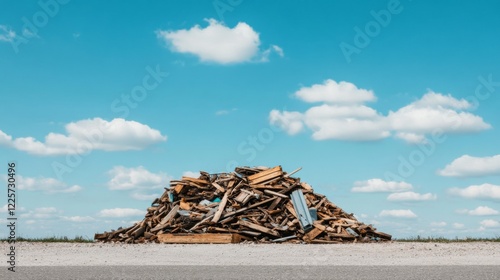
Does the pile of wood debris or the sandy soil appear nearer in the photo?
the sandy soil

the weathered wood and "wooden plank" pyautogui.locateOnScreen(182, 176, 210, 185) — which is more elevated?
"wooden plank" pyautogui.locateOnScreen(182, 176, 210, 185)

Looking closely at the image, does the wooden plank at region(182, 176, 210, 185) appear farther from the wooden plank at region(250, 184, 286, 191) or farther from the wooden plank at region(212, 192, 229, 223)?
the wooden plank at region(250, 184, 286, 191)

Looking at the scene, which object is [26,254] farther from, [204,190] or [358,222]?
[358,222]

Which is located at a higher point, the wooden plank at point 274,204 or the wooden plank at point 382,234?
the wooden plank at point 274,204

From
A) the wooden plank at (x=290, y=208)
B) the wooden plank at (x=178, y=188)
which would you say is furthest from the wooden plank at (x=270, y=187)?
the wooden plank at (x=178, y=188)

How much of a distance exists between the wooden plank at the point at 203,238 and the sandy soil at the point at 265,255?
0.96 metres

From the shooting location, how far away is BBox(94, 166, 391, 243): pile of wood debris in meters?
18.1

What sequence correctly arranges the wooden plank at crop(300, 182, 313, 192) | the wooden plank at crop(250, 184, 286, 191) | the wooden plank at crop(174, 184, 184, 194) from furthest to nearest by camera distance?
the wooden plank at crop(300, 182, 313, 192)
the wooden plank at crop(174, 184, 184, 194)
the wooden plank at crop(250, 184, 286, 191)

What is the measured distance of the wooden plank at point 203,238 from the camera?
1753 centimetres

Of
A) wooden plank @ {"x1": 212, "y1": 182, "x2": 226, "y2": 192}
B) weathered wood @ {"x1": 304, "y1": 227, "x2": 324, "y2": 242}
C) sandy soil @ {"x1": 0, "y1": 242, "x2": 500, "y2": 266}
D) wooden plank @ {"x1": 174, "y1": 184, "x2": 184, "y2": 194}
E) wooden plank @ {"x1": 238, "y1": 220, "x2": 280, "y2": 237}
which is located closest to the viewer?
sandy soil @ {"x1": 0, "y1": 242, "x2": 500, "y2": 266}

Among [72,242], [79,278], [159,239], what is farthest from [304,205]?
[79,278]

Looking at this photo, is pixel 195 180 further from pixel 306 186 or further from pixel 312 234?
pixel 312 234

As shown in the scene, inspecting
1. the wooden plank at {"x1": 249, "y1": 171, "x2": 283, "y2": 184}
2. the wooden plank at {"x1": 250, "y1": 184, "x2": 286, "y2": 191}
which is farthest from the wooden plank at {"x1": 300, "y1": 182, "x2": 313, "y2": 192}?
the wooden plank at {"x1": 250, "y1": 184, "x2": 286, "y2": 191}

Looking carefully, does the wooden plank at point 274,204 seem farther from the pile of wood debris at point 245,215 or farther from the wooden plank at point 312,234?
the wooden plank at point 312,234
